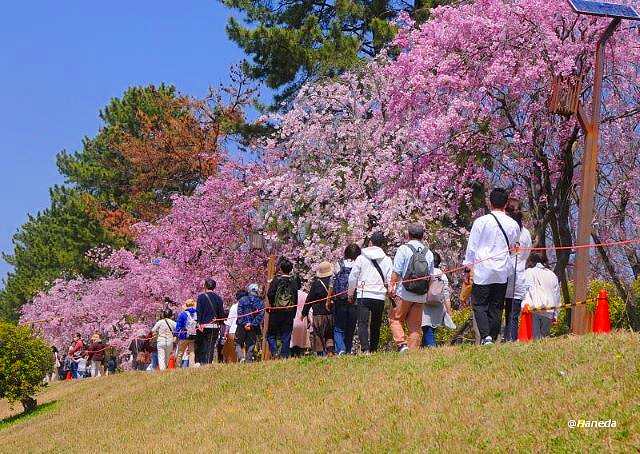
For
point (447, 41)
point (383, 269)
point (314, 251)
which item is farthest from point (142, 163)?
point (383, 269)

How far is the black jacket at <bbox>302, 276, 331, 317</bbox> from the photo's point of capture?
1471 cm

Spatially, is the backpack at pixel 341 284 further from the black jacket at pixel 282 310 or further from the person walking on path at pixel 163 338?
the person walking on path at pixel 163 338

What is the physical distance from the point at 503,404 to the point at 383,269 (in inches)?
191

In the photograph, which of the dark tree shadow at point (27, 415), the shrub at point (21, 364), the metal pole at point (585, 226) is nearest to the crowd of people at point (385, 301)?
the metal pole at point (585, 226)

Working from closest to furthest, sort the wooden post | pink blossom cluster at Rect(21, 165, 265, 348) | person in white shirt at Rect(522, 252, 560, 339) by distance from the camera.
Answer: person in white shirt at Rect(522, 252, 560, 339), the wooden post, pink blossom cluster at Rect(21, 165, 265, 348)

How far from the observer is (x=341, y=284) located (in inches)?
552


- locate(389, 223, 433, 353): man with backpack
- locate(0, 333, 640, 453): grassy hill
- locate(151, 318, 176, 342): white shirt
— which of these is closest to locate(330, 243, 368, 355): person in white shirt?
locate(0, 333, 640, 453): grassy hill

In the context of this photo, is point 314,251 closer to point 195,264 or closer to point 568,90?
point 195,264

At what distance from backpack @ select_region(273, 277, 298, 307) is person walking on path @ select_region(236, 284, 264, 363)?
948 millimetres

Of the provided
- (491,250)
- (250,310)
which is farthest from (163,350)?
(491,250)

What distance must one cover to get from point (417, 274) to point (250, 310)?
5.47 metres

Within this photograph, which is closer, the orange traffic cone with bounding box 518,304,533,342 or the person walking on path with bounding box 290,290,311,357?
the orange traffic cone with bounding box 518,304,533,342

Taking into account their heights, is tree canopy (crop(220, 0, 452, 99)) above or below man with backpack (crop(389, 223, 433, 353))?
above

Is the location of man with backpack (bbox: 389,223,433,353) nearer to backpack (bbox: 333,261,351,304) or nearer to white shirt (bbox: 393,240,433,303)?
white shirt (bbox: 393,240,433,303)
